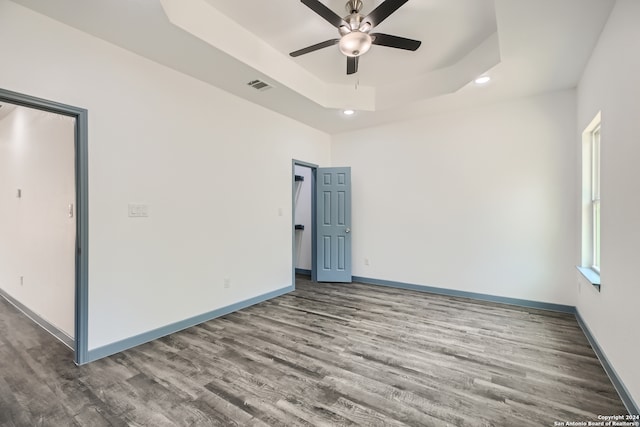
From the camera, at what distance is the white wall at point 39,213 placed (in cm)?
283

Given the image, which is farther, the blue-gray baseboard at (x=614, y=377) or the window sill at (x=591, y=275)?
the window sill at (x=591, y=275)

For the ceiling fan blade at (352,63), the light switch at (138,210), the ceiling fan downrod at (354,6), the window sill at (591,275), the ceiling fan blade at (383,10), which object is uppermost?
the ceiling fan downrod at (354,6)

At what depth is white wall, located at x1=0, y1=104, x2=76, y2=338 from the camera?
2834mm

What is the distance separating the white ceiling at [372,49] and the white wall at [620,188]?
13.1 inches

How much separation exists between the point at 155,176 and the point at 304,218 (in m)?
3.46

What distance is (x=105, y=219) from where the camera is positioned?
8.38ft

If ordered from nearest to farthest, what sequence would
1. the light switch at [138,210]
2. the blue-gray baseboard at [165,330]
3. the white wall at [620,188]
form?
the white wall at [620,188]
the blue-gray baseboard at [165,330]
the light switch at [138,210]

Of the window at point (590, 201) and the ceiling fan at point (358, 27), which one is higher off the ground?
the ceiling fan at point (358, 27)

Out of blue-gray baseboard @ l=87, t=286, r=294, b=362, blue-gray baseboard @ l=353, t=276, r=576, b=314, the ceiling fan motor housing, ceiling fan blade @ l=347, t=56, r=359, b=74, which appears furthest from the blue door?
the ceiling fan motor housing

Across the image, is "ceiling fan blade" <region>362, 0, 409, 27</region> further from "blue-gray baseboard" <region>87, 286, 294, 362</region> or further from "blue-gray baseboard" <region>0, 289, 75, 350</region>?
"blue-gray baseboard" <region>0, 289, 75, 350</region>

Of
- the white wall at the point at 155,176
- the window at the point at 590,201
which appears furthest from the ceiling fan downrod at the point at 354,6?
the window at the point at 590,201

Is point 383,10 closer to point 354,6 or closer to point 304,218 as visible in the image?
point 354,6

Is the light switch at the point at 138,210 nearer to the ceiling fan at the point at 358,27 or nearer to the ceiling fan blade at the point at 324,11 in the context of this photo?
the ceiling fan at the point at 358,27

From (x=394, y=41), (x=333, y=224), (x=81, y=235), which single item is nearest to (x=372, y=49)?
(x=394, y=41)
